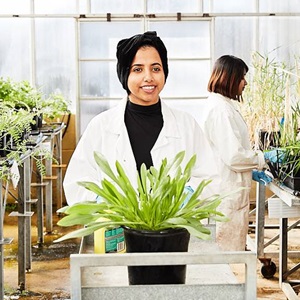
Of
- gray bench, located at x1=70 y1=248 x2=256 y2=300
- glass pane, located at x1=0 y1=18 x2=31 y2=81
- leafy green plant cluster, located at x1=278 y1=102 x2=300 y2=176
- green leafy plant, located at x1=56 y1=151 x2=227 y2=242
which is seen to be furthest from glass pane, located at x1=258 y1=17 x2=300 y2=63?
gray bench, located at x1=70 y1=248 x2=256 y2=300

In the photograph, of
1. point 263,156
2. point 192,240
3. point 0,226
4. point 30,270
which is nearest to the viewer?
point 192,240

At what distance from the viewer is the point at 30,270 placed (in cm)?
497

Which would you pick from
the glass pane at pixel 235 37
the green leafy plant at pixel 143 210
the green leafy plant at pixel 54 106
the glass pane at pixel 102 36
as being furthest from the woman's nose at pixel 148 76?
the glass pane at pixel 235 37

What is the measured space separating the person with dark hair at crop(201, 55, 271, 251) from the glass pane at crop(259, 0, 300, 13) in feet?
10.1

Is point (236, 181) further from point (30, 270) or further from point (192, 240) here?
point (192, 240)

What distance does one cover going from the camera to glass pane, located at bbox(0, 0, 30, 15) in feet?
23.0

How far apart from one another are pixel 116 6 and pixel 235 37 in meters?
1.23

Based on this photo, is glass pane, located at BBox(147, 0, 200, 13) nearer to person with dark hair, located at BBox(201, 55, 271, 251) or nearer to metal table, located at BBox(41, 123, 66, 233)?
metal table, located at BBox(41, 123, 66, 233)

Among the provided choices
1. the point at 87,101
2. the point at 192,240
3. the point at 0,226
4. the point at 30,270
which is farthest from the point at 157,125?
the point at 87,101

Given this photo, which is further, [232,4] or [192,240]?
[232,4]

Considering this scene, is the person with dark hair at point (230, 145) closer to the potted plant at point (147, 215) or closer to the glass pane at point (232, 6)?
the potted plant at point (147, 215)

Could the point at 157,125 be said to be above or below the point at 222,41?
below

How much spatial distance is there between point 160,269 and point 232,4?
19.0ft

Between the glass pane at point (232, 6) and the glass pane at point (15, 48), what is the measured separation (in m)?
1.86
